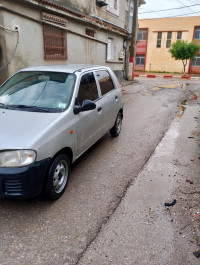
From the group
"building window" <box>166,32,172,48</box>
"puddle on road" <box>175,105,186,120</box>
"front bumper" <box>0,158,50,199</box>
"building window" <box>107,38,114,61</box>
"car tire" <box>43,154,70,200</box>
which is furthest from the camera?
"building window" <box>166,32,172,48</box>

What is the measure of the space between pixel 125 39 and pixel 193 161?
16.0 metres

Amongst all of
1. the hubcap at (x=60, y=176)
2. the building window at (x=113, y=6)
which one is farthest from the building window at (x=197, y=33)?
the hubcap at (x=60, y=176)

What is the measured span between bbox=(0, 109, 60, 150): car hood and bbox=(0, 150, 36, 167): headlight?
0.22ft

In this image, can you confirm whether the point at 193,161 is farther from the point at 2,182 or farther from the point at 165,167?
the point at 2,182

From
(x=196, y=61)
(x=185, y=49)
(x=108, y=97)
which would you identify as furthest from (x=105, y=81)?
(x=196, y=61)

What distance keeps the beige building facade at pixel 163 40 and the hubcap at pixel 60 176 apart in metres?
37.8

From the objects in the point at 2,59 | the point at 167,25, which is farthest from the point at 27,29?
the point at 167,25

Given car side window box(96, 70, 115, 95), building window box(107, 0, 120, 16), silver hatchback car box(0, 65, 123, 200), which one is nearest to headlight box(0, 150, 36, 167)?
silver hatchback car box(0, 65, 123, 200)

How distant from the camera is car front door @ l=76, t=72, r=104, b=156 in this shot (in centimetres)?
358

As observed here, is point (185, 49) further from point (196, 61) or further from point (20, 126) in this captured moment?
point (20, 126)

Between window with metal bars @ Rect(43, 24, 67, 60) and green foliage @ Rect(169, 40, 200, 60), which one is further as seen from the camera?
green foliage @ Rect(169, 40, 200, 60)

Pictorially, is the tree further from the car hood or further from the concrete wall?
the car hood

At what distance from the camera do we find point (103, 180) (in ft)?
12.2

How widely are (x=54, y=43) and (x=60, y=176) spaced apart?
26.4 ft
